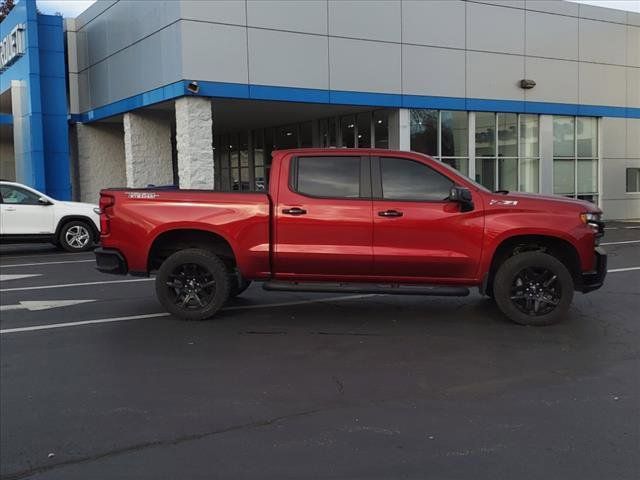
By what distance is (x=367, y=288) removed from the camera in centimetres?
707

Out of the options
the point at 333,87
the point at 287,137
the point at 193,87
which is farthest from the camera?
the point at 287,137

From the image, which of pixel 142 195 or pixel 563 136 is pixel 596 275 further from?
pixel 563 136

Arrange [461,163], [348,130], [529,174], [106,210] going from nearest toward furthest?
[106,210] → [461,163] → [348,130] → [529,174]

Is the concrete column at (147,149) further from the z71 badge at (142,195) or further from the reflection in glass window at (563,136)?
the reflection in glass window at (563,136)

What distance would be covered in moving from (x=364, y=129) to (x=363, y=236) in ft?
47.6

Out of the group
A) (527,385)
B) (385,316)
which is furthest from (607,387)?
(385,316)

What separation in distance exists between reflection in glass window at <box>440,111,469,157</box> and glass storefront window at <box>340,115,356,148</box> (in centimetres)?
289

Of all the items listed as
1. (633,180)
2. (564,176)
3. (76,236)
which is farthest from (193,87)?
(633,180)

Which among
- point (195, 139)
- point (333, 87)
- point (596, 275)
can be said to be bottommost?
point (596, 275)

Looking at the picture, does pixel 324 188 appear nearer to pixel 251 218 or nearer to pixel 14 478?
pixel 251 218

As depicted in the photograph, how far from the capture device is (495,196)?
699 cm

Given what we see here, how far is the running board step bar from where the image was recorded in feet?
22.8

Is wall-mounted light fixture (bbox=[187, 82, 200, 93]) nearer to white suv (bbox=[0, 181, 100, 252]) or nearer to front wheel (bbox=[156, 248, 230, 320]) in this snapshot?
white suv (bbox=[0, 181, 100, 252])

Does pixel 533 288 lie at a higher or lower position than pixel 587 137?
lower
